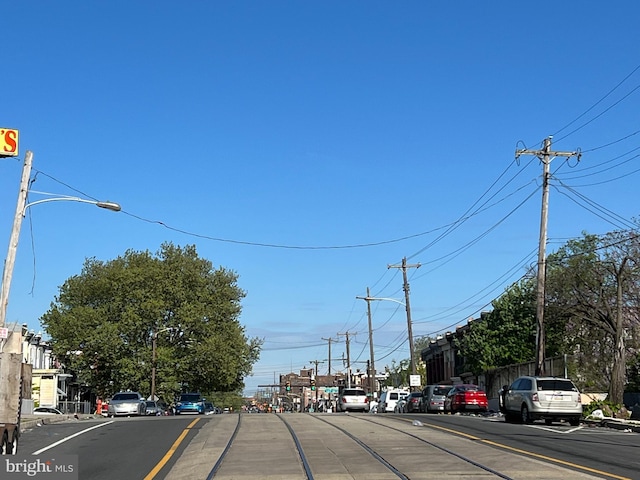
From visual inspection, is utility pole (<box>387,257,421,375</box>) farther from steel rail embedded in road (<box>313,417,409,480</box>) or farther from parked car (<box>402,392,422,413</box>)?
steel rail embedded in road (<box>313,417,409,480</box>)

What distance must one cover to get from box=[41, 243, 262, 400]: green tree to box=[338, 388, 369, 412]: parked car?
19.6 m

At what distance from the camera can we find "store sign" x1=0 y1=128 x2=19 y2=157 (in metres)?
26.1

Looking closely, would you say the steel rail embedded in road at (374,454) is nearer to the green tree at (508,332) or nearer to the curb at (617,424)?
the curb at (617,424)

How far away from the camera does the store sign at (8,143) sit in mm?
26078

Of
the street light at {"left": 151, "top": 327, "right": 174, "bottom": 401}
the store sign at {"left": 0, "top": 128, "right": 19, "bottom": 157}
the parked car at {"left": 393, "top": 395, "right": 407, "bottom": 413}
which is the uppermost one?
the store sign at {"left": 0, "top": 128, "right": 19, "bottom": 157}

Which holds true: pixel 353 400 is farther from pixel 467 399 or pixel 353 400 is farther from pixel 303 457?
pixel 303 457

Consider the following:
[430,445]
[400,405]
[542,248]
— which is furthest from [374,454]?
[400,405]

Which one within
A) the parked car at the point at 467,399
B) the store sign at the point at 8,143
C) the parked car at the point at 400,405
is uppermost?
the store sign at the point at 8,143

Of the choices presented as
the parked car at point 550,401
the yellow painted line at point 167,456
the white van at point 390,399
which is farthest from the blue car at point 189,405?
the yellow painted line at point 167,456

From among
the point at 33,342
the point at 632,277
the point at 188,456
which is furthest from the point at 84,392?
the point at 188,456

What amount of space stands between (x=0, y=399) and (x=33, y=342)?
65.2 metres

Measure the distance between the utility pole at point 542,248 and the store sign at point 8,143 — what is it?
2212 cm

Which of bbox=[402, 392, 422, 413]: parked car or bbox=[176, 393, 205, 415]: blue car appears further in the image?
bbox=[176, 393, 205, 415]: blue car

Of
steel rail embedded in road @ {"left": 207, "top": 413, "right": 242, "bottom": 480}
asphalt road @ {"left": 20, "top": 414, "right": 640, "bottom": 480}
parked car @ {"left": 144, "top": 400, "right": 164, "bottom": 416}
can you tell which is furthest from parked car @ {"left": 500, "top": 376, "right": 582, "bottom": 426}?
parked car @ {"left": 144, "top": 400, "right": 164, "bottom": 416}
